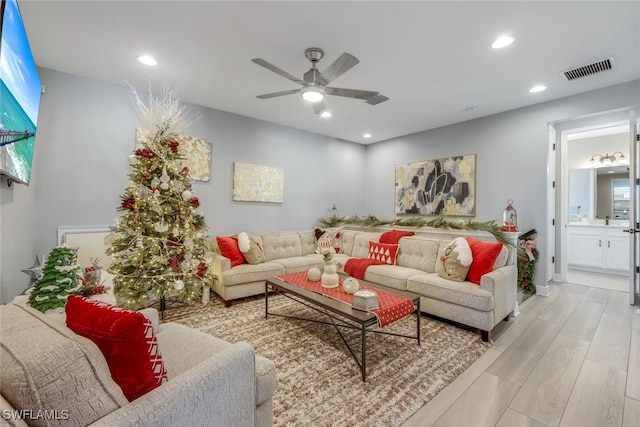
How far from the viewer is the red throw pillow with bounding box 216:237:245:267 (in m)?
3.68

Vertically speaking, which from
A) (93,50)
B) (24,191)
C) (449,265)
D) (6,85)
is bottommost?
(449,265)

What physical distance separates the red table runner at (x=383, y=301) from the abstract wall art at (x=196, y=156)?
7.44 ft

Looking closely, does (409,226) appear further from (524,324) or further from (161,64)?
(161,64)

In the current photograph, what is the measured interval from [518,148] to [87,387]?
519cm

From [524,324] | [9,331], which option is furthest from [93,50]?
[524,324]

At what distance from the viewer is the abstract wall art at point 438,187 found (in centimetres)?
464

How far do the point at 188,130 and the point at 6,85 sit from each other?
2.60 meters

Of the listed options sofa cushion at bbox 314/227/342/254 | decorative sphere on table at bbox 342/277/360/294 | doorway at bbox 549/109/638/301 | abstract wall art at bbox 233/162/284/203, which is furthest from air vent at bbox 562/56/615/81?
abstract wall art at bbox 233/162/284/203

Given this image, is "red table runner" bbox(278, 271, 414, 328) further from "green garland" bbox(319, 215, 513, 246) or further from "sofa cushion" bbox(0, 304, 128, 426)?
"green garland" bbox(319, 215, 513, 246)

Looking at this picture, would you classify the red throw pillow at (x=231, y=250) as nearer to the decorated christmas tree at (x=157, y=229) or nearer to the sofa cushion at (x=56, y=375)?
the decorated christmas tree at (x=157, y=229)

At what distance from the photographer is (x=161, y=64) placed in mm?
2936

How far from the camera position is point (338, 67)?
2201 mm

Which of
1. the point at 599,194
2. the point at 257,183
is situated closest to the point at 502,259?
the point at 257,183

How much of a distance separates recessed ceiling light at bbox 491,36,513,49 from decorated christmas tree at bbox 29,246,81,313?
383 centimetres
